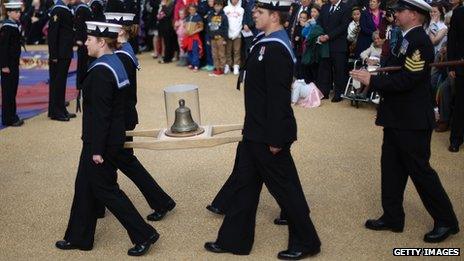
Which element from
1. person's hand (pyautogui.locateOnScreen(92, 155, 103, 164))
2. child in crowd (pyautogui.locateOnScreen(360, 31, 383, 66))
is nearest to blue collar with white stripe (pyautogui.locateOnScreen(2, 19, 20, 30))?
person's hand (pyautogui.locateOnScreen(92, 155, 103, 164))

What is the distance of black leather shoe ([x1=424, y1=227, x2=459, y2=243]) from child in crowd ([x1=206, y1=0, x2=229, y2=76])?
8.83 meters

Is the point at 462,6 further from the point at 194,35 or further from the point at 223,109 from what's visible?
the point at 194,35

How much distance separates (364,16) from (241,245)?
6622 mm

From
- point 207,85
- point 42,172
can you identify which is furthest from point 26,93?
point 42,172

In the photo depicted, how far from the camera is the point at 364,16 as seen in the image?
1038 cm

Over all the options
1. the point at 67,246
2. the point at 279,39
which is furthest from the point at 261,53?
the point at 67,246

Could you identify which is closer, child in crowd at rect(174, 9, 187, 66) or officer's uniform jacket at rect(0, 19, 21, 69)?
officer's uniform jacket at rect(0, 19, 21, 69)

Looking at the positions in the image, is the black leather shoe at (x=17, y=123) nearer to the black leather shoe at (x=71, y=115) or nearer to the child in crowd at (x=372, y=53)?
the black leather shoe at (x=71, y=115)

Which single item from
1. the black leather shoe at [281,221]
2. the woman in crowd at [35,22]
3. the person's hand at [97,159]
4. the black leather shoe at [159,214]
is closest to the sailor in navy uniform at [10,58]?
the black leather shoe at [159,214]

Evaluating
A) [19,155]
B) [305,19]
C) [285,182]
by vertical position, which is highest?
[305,19]

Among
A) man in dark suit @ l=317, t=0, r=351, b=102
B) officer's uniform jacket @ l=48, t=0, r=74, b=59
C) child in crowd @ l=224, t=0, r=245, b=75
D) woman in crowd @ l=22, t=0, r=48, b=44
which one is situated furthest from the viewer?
woman in crowd @ l=22, t=0, r=48, b=44

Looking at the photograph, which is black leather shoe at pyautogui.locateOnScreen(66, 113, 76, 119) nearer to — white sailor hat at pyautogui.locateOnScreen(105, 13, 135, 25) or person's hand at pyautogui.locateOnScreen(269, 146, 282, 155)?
white sailor hat at pyautogui.locateOnScreen(105, 13, 135, 25)

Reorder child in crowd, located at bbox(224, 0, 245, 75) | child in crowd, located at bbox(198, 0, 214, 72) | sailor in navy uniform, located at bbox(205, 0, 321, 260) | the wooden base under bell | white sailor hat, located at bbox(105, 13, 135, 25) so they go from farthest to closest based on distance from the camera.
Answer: child in crowd, located at bbox(198, 0, 214, 72) < child in crowd, located at bbox(224, 0, 245, 75) < white sailor hat, located at bbox(105, 13, 135, 25) < the wooden base under bell < sailor in navy uniform, located at bbox(205, 0, 321, 260)

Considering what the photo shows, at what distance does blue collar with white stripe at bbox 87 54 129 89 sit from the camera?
454 cm
